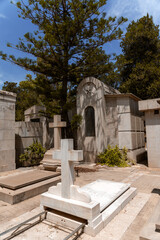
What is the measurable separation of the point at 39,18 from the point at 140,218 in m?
11.1

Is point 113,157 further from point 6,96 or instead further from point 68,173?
point 6,96

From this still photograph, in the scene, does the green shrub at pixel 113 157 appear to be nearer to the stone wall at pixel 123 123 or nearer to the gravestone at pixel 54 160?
the stone wall at pixel 123 123

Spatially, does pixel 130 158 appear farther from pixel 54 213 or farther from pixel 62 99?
pixel 54 213

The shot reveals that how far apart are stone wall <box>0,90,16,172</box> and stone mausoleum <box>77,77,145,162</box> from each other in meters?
4.27

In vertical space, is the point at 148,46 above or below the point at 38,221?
above

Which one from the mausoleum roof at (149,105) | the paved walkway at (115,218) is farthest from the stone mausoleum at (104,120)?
the paved walkway at (115,218)

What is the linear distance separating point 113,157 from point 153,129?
2677 millimetres

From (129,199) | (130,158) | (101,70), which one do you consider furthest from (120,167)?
(101,70)

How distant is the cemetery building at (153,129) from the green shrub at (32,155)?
647 cm

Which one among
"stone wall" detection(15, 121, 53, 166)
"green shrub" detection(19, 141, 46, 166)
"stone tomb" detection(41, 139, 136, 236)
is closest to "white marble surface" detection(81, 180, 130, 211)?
"stone tomb" detection(41, 139, 136, 236)

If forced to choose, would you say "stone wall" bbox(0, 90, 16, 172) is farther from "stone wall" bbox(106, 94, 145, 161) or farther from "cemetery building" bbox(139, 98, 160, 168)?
"cemetery building" bbox(139, 98, 160, 168)

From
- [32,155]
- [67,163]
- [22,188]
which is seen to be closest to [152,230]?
[67,163]

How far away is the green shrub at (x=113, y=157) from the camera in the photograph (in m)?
9.20

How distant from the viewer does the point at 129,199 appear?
4.25 metres
